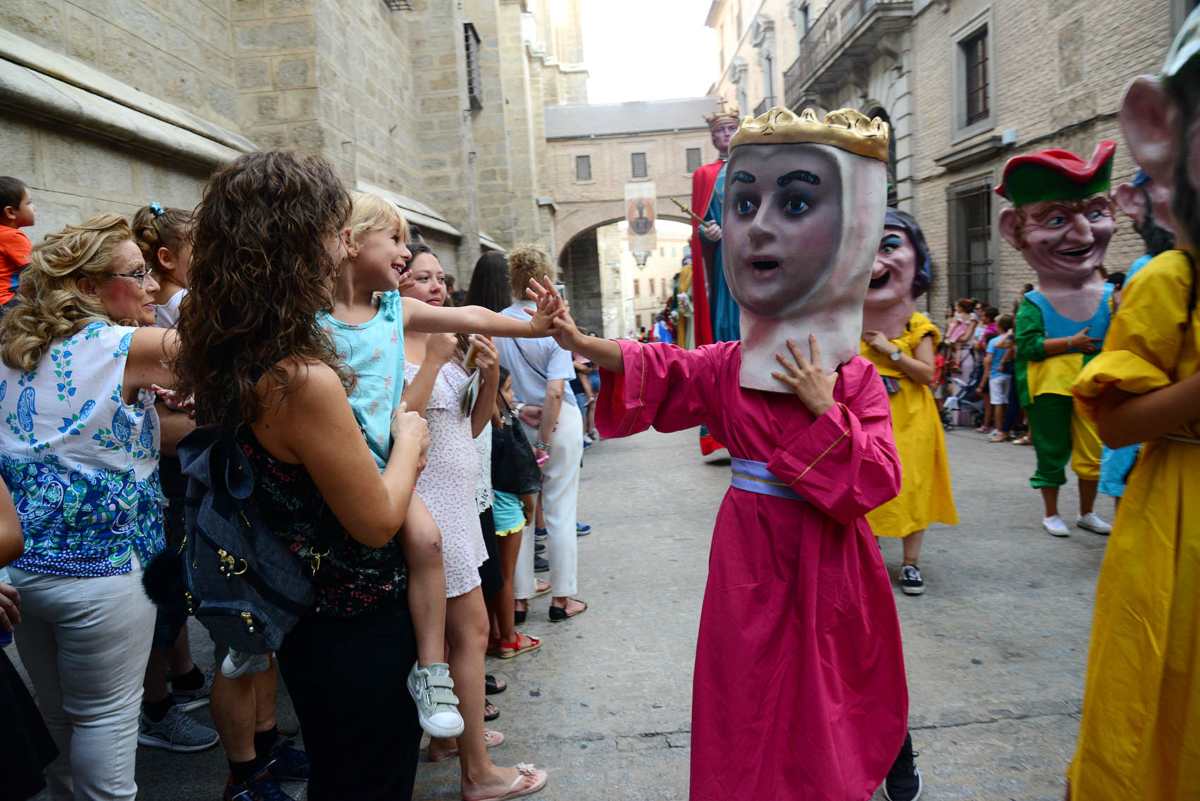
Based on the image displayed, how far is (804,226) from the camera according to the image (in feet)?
6.71

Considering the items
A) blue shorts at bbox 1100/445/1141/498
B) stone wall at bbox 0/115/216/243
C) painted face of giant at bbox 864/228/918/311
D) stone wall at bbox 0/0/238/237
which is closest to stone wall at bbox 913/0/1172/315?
blue shorts at bbox 1100/445/1141/498

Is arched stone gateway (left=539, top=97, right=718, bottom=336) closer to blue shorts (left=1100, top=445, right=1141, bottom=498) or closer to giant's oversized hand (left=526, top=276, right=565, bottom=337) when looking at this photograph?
blue shorts (left=1100, top=445, right=1141, bottom=498)

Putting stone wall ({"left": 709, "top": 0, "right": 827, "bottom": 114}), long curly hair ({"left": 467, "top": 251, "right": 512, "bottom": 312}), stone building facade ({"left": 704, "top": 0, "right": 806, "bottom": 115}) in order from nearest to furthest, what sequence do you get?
long curly hair ({"left": 467, "top": 251, "right": 512, "bottom": 312}), stone building facade ({"left": 704, "top": 0, "right": 806, "bottom": 115}), stone wall ({"left": 709, "top": 0, "right": 827, "bottom": 114})

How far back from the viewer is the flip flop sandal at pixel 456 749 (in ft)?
9.51

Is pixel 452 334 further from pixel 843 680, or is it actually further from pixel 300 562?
pixel 843 680

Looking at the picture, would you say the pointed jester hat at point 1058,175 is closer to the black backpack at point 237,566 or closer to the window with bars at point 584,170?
the black backpack at point 237,566

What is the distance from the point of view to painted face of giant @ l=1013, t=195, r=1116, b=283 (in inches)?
163

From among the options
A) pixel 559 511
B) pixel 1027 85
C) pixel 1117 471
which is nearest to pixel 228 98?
pixel 559 511

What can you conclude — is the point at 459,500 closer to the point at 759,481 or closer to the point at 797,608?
the point at 759,481

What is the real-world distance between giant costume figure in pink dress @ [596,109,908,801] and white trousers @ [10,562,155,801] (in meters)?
1.35

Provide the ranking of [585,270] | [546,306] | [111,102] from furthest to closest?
[585,270]
[111,102]
[546,306]

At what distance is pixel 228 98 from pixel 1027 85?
10.4 metres

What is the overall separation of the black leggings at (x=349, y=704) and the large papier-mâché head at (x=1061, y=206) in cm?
375

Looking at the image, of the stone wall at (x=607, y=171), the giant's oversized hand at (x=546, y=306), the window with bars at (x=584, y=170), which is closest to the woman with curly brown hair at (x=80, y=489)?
the giant's oversized hand at (x=546, y=306)
